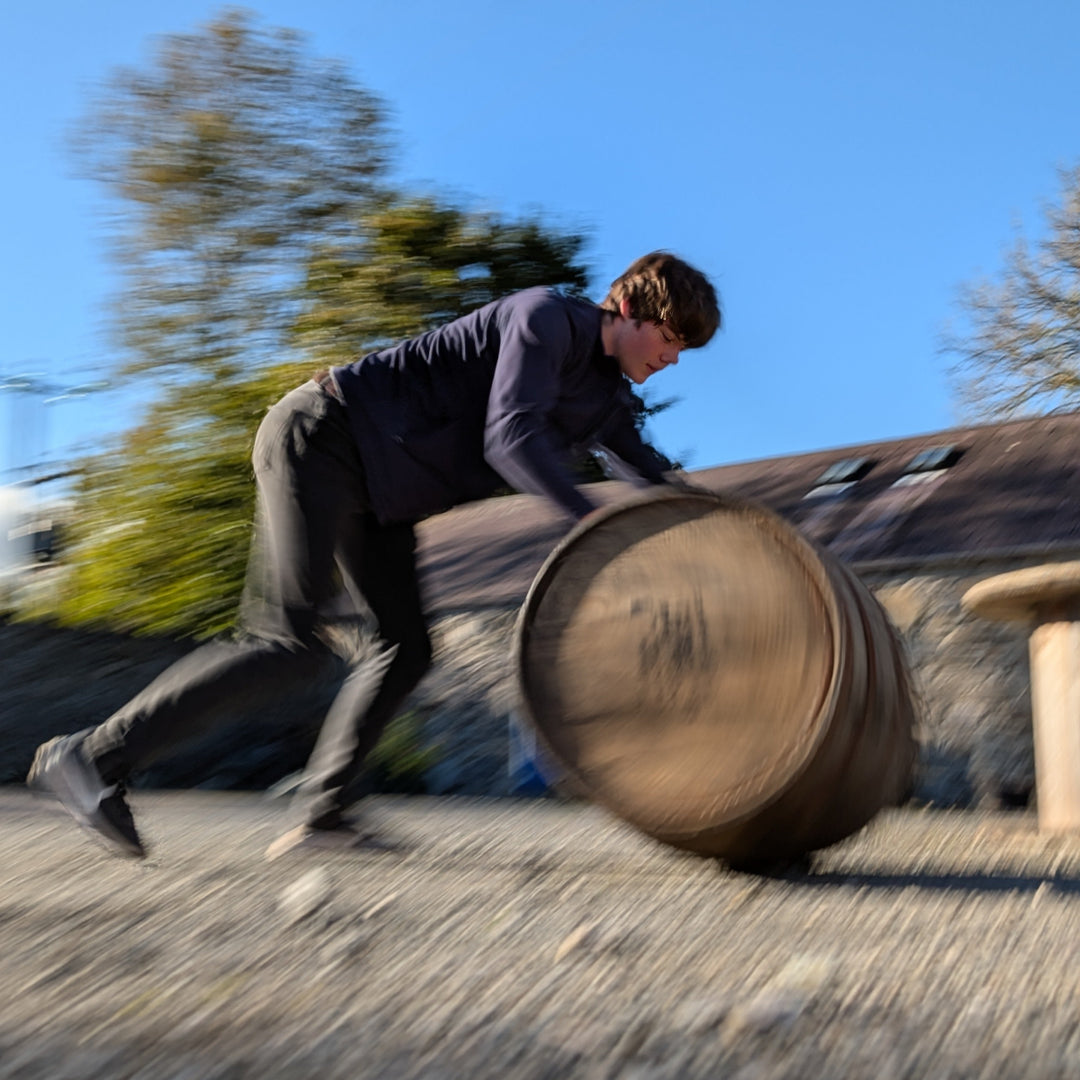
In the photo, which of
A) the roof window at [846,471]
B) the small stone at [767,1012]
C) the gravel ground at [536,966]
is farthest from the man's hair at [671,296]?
the roof window at [846,471]

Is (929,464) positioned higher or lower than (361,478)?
lower

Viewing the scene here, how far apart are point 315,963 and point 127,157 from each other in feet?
56.1

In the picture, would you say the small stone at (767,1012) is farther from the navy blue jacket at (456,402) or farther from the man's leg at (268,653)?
the man's leg at (268,653)

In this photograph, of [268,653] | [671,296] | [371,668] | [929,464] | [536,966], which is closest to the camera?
[536,966]

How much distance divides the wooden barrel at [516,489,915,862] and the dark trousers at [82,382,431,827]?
64 cm

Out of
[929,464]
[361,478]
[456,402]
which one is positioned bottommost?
[929,464]

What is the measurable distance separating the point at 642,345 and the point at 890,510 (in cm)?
596

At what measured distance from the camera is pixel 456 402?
318cm

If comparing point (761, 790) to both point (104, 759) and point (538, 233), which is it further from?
point (538, 233)

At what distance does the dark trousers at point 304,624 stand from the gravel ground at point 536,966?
0.31 metres

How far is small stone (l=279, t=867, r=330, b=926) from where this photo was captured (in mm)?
2545

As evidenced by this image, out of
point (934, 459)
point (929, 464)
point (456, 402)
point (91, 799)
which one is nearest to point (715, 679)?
point (456, 402)

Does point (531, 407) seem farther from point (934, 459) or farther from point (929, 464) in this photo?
point (934, 459)

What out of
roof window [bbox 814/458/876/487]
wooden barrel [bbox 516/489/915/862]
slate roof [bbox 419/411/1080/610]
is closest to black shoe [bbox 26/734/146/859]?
wooden barrel [bbox 516/489/915/862]
